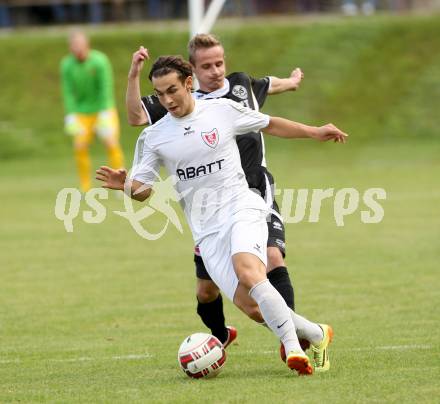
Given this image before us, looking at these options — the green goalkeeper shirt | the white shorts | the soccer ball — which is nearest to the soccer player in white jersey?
the white shorts

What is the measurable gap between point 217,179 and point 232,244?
43 cm

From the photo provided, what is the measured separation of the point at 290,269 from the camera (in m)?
10.9

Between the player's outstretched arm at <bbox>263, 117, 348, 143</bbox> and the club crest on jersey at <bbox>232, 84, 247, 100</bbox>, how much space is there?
24.3 inches

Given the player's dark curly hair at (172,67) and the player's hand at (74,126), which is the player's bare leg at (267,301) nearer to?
the player's dark curly hair at (172,67)

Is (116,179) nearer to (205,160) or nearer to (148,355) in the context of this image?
(205,160)

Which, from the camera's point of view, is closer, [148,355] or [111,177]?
[111,177]

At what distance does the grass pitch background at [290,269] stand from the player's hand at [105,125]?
135 cm

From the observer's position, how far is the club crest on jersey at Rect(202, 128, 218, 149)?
6.53 metres

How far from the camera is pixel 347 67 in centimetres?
2883

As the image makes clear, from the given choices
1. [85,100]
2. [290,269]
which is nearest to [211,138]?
[290,269]

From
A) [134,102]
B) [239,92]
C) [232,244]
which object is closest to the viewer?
[232,244]

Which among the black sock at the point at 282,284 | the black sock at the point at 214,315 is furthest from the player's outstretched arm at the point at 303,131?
the black sock at the point at 214,315

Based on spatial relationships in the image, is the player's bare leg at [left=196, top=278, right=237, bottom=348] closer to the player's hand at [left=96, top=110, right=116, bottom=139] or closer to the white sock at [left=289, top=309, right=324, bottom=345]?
the white sock at [left=289, top=309, right=324, bottom=345]

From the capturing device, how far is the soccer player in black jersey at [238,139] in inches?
275
